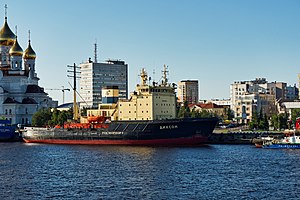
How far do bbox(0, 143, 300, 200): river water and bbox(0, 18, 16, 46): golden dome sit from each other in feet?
261

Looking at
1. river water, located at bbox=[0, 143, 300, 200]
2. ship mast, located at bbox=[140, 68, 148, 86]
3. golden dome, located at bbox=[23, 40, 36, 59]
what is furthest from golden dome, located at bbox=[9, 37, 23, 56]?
river water, located at bbox=[0, 143, 300, 200]

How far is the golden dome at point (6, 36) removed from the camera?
154 metres

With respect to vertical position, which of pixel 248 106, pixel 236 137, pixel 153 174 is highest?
pixel 248 106

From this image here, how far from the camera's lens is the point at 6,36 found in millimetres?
154375

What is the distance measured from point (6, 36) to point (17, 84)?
1382cm

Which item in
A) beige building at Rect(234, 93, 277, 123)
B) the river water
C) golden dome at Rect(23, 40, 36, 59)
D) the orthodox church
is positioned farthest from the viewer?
beige building at Rect(234, 93, 277, 123)

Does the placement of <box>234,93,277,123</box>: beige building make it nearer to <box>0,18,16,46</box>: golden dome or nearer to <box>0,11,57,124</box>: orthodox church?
<box>0,11,57,124</box>: orthodox church

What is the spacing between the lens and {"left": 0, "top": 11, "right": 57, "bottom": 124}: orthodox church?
5812 inches

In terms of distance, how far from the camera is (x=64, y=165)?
65.5 metres

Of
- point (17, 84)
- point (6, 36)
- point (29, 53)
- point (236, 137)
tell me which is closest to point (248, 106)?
point (29, 53)

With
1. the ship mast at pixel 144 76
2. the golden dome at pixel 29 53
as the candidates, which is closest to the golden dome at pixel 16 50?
the golden dome at pixel 29 53

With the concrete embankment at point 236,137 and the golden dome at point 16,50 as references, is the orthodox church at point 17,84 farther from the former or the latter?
the concrete embankment at point 236,137

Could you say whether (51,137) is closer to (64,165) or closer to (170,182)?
(64,165)

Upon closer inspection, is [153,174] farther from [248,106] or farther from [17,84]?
[248,106]
